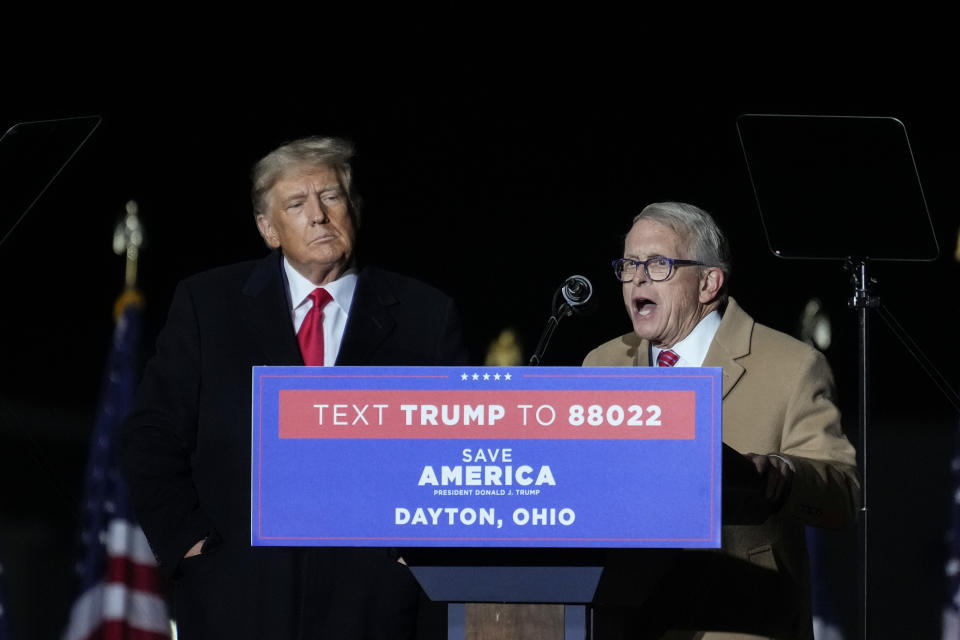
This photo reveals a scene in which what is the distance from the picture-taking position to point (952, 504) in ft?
13.5

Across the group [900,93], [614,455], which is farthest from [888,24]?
[614,455]

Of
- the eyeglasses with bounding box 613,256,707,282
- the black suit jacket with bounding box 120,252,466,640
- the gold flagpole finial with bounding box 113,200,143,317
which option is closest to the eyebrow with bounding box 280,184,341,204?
the black suit jacket with bounding box 120,252,466,640

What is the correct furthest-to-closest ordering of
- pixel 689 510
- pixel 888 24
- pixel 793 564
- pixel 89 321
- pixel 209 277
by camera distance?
pixel 89 321 < pixel 888 24 < pixel 209 277 < pixel 793 564 < pixel 689 510

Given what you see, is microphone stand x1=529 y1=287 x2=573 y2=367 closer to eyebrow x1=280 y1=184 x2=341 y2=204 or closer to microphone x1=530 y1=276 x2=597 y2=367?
microphone x1=530 y1=276 x2=597 y2=367

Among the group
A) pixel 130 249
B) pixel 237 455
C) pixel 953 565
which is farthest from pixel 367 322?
pixel 953 565

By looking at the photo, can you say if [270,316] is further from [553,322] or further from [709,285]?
[709,285]

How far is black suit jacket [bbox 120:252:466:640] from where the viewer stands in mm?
2336

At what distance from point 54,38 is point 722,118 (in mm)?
1841

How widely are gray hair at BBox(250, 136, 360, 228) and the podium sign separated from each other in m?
0.93

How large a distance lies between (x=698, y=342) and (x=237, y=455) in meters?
0.79

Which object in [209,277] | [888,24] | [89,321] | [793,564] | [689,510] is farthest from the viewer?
[89,321]

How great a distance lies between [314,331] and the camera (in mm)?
2496

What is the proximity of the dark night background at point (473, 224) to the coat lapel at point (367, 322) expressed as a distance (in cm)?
151

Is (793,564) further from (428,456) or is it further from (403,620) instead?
(428,456)
